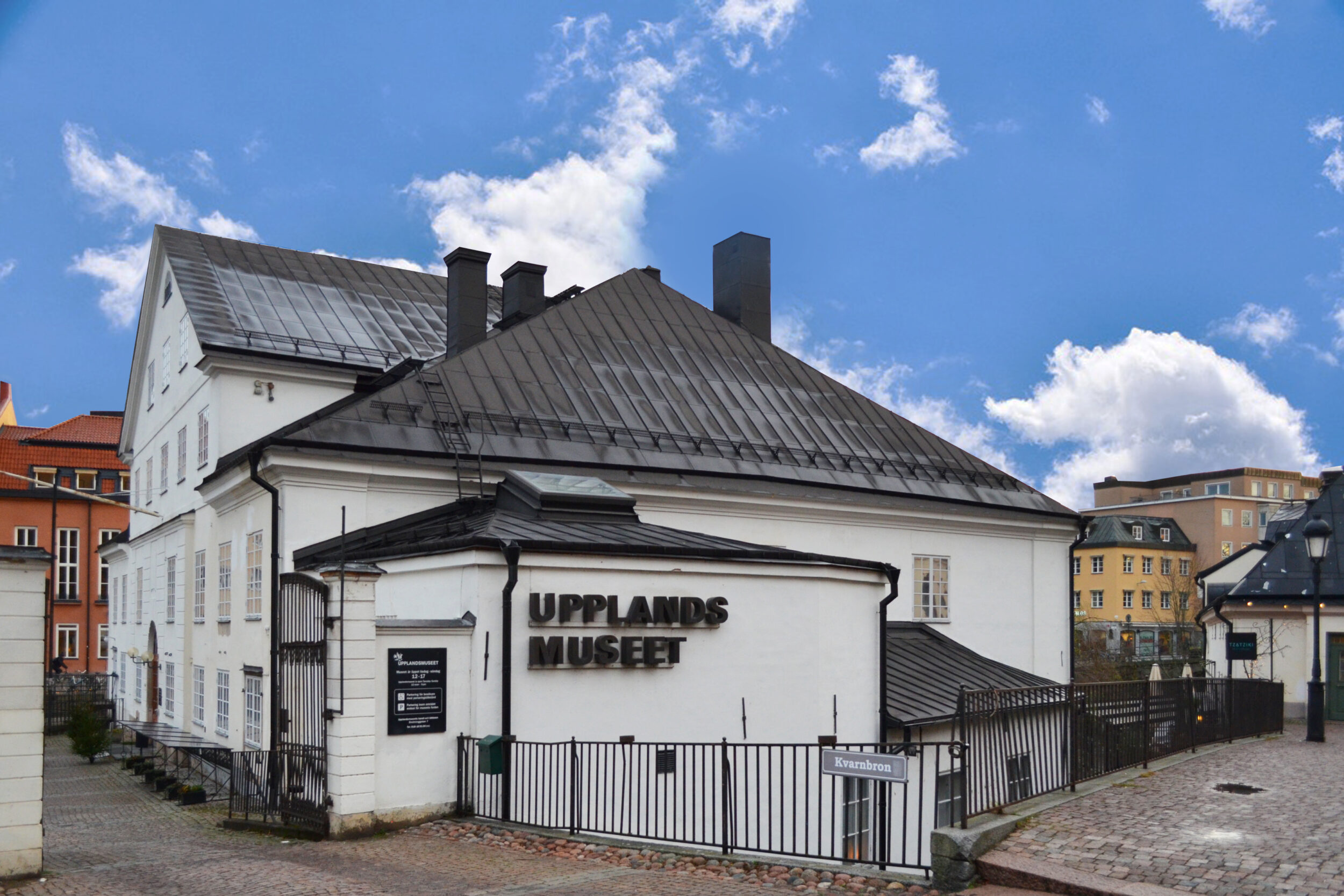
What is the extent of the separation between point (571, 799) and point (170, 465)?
20.7 meters

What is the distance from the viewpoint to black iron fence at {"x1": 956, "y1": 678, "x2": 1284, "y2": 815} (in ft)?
38.8

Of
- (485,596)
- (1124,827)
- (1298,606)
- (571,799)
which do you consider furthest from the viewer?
(1298,606)

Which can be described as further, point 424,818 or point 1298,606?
point 1298,606

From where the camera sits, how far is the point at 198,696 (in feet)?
88.3

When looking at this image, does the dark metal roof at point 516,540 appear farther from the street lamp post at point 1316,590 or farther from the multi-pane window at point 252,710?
the street lamp post at point 1316,590

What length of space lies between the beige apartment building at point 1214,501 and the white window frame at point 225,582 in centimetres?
9081

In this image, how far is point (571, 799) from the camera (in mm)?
13766

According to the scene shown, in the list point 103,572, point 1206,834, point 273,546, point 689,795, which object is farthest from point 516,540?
point 103,572

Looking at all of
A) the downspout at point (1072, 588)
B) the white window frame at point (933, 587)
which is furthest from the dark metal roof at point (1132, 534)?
the white window frame at point (933, 587)

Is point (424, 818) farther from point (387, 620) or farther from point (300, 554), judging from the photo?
point (300, 554)

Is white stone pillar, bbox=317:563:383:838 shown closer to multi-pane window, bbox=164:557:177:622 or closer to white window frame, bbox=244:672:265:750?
white window frame, bbox=244:672:265:750

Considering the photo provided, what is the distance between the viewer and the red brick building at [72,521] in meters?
63.0

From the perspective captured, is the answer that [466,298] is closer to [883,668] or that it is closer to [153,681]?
[883,668]

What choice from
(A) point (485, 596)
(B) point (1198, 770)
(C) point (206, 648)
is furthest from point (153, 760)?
(B) point (1198, 770)
